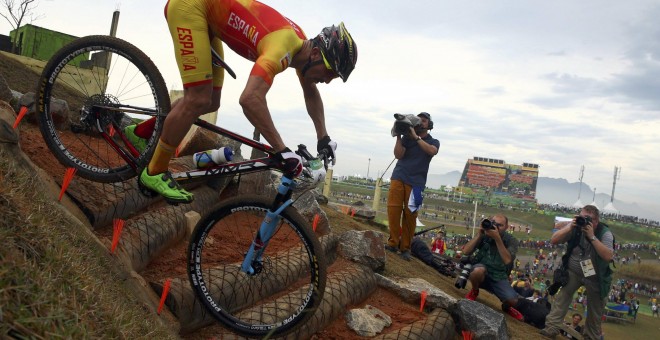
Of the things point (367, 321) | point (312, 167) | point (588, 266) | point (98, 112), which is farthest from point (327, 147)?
point (588, 266)

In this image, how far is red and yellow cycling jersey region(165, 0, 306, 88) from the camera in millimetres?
3812

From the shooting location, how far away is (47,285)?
2061mm

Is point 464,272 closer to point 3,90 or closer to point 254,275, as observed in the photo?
point 254,275

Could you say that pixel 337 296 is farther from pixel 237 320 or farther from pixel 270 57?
pixel 270 57

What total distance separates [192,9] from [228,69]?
58cm

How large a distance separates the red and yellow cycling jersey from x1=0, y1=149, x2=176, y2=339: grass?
1.53 meters

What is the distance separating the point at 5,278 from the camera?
6.04 ft

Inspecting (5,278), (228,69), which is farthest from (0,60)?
(5,278)

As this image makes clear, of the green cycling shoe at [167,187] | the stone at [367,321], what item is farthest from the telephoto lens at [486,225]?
the green cycling shoe at [167,187]

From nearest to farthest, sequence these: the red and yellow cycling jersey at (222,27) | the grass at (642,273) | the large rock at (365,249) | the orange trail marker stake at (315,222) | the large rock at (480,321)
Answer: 1. the red and yellow cycling jersey at (222,27)
2. the large rock at (480,321)
3. the large rock at (365,249)
4. the orange trail marker stake at (315,222)
5. the grass at (642,273)

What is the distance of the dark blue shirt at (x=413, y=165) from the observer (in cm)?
846

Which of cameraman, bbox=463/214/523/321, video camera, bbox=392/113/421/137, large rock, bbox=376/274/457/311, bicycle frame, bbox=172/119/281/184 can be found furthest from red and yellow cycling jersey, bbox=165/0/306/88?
cameraman, bbox=463/214/523/321

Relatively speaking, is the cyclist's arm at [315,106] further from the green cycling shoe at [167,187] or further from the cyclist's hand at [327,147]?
the green cycling shoe at [167,187]

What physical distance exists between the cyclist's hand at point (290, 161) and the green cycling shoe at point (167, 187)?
0.94 meters
